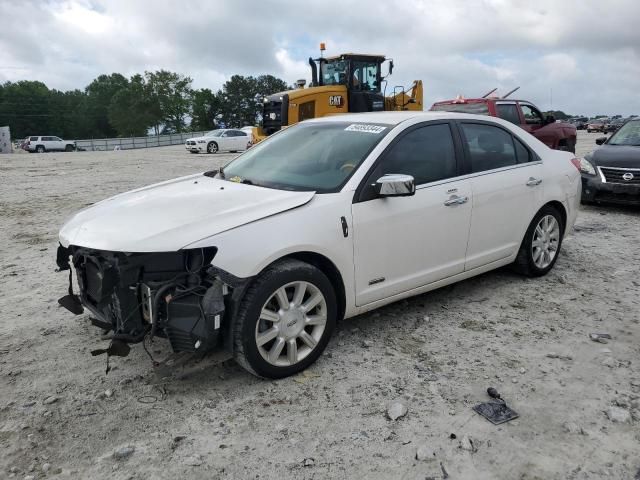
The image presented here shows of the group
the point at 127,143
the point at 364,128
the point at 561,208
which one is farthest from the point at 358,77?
the point at 127,143

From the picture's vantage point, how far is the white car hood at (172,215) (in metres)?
3.12

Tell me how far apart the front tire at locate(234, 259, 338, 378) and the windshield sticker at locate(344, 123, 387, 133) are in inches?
51.8

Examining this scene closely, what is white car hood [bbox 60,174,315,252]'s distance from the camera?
3.12 meters

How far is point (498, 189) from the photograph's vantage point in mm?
4652

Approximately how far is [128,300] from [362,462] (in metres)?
1.63

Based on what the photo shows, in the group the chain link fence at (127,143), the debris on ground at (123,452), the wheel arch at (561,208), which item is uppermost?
the wheel arch at (561,208)

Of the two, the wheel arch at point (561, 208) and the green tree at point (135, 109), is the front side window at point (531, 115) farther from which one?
the green tree at point (135, 109)

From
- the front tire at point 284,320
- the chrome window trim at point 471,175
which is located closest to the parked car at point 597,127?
the chrome window trim at point 471,175

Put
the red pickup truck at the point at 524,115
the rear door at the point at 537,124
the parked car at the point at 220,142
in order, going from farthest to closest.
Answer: the parked car at the point at 220,142, the rear door at the point at 537,124, the red pickup truck at the point at 524,115

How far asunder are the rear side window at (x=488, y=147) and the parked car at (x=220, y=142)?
82.6 feet

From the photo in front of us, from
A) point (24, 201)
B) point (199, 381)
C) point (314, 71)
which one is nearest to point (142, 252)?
point (199, 381)

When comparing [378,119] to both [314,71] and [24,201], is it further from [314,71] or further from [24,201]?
[314,71]

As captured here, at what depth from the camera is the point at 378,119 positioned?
4.38m

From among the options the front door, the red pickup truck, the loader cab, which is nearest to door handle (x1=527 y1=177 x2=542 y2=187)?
the front door
